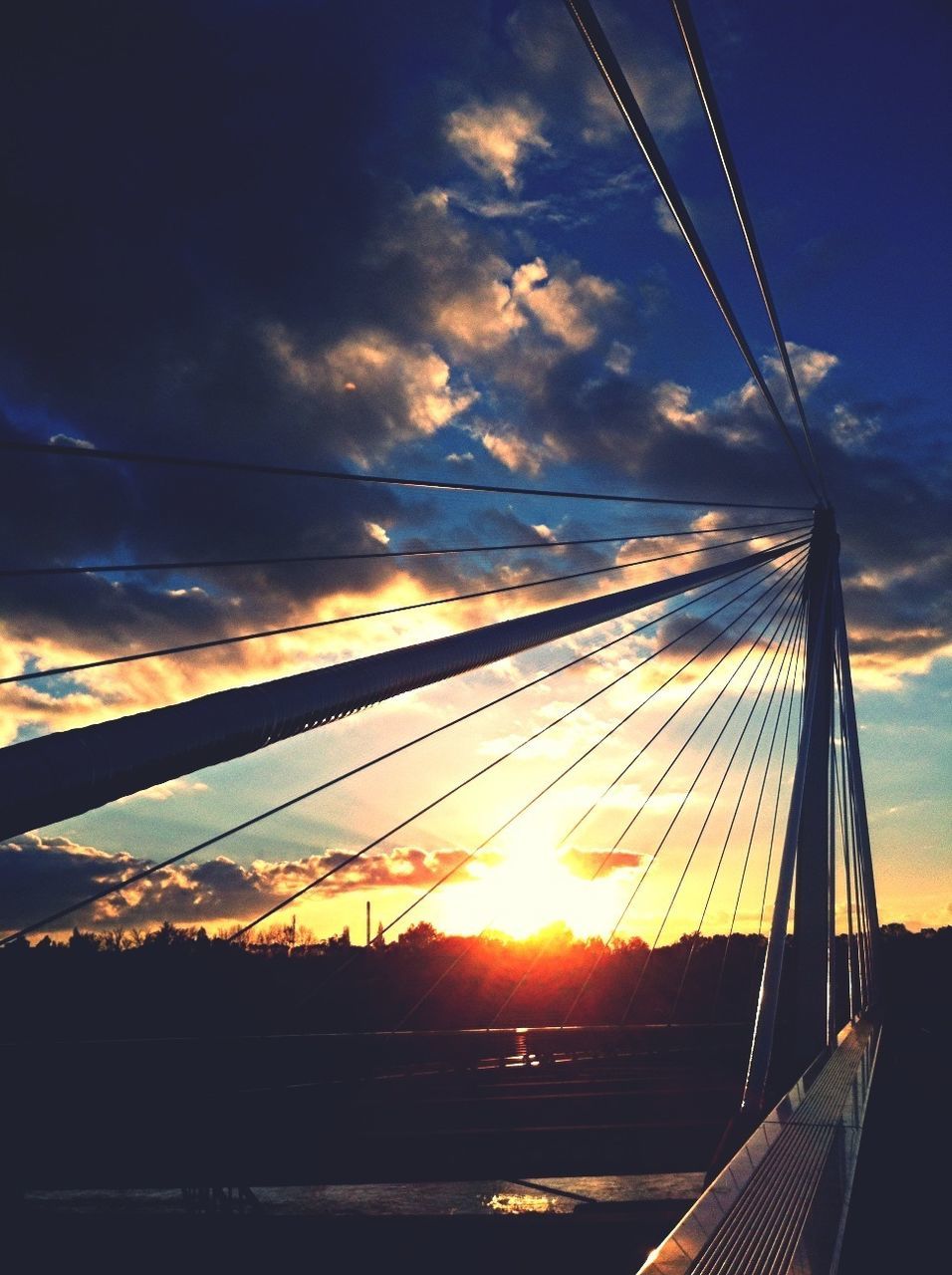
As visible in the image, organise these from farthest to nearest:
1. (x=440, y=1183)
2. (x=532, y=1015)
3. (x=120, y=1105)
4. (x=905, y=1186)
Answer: (x=532, y=1015) < (x=120, y=1105) < (x=440, y=1183) < (x=905, y=1186)

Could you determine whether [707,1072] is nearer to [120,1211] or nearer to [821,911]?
[821,911]

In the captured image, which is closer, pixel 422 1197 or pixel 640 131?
pixel 640 131

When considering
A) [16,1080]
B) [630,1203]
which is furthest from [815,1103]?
[16,1080]

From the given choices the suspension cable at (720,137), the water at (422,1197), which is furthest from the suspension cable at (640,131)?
the water at (422,1197)

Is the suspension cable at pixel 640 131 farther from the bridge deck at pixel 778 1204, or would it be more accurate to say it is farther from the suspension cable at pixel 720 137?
the bridge deck at pixel 778 1204

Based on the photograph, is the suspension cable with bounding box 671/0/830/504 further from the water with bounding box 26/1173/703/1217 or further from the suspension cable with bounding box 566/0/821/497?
the water with bounding box 26/1173/703/1217

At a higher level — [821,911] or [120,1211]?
[821,911]

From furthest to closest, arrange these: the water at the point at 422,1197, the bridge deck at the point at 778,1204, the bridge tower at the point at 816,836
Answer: the water at the point at 422,1197 → the bridge tower at the point at 816,836 → the bridge deck at the point at 778,1204

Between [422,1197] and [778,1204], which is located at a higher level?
[778,1204]

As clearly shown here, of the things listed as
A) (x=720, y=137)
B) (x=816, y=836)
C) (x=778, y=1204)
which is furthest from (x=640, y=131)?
(x=816, y=836)

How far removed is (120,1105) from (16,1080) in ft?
9.77

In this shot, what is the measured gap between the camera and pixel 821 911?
41.6 ft

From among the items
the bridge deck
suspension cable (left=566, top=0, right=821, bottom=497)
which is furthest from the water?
suspension cable (left=566, top=0, right=821, bottom=497)

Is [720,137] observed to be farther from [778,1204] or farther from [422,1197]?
[422,1197]
